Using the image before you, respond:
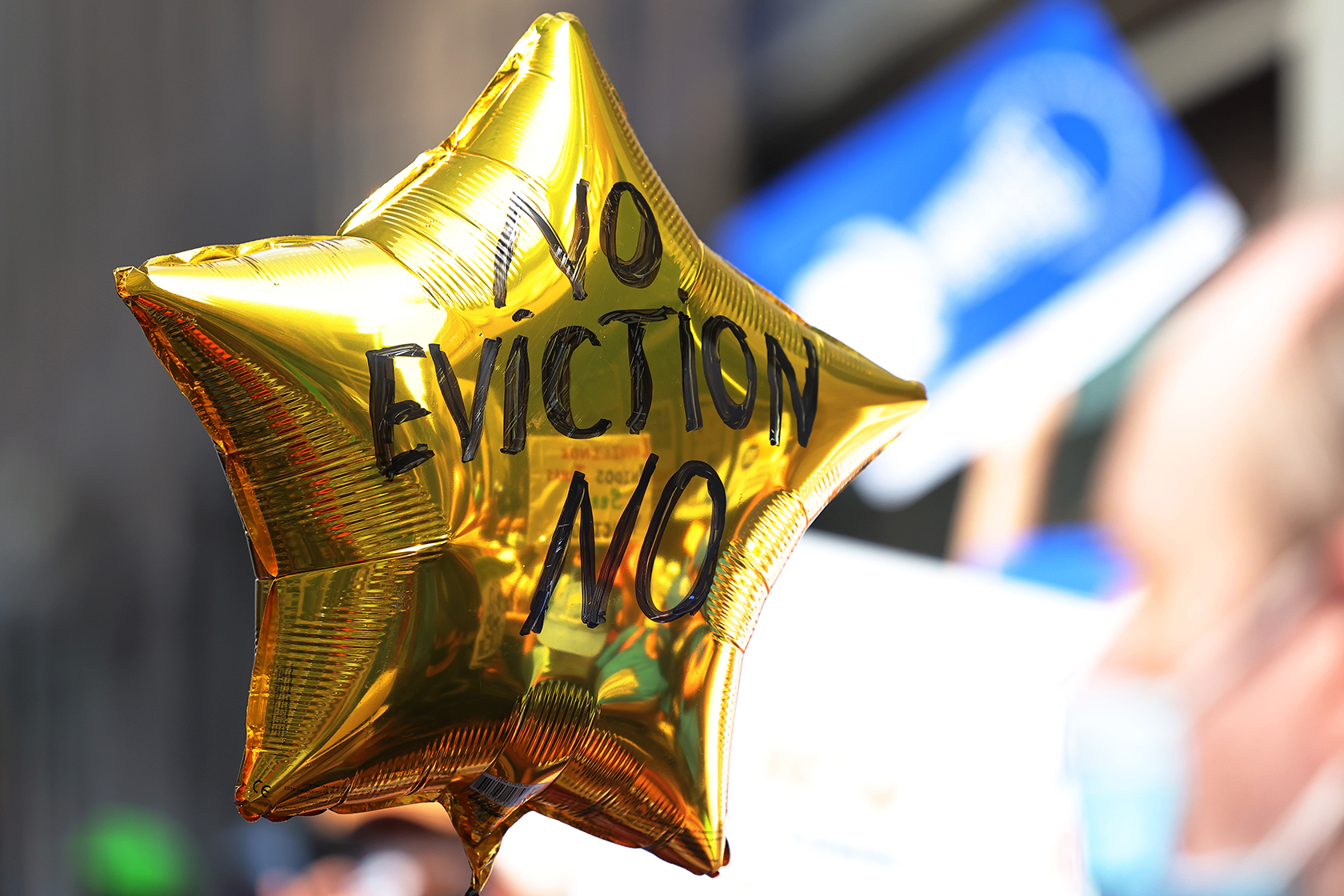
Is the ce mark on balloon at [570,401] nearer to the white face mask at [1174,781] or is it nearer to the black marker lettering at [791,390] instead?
the black marker lettering at [791,390]

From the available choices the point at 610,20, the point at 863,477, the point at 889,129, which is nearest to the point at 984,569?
the point at 863,477

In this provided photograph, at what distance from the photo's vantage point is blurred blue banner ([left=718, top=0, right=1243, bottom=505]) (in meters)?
1.82

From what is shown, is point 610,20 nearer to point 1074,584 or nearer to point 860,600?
point 860,600

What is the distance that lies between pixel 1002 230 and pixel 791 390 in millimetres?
1444

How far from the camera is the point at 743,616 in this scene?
0.63 m

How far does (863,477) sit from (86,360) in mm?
1407

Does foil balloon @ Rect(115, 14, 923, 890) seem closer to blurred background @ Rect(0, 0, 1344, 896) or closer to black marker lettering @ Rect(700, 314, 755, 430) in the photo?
black marker lettering @ Rect(700, 314, 755, 430)

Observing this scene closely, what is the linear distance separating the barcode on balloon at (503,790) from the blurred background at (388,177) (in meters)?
1.25

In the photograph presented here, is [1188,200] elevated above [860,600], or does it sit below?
above

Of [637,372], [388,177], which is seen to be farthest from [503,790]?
[388,177]

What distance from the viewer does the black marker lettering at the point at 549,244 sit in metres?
0.54

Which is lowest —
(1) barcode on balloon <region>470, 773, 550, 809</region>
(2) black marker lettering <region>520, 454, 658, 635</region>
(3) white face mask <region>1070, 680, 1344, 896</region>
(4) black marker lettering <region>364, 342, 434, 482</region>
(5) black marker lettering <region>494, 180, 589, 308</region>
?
(3) white face mask <region>1070, 680, 1344, 896</region>

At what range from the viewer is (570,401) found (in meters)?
0.55

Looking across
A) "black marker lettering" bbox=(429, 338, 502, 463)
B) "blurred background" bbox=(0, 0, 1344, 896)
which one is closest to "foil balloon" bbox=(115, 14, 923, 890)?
"black marker lettering" bbox=(429, 338, 502, 463)
